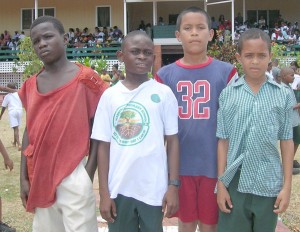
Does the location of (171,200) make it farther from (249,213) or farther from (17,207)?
(17,207)

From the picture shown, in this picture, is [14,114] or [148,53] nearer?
[148,53]

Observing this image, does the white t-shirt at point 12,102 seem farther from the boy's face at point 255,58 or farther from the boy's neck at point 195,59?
the boy's face at point 255,58

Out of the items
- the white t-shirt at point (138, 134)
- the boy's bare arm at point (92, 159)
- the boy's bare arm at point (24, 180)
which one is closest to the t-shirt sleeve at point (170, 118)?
the white t-shirt at point (138, 134)

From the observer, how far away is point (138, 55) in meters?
2.88

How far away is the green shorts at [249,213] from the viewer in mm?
2840

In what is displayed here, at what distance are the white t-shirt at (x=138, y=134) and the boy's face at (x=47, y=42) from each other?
40 cm

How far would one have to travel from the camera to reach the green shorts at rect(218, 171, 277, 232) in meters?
2.84

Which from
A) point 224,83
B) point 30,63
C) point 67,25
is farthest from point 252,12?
point 224,83

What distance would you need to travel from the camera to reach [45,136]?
111 inches

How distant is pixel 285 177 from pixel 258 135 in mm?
297

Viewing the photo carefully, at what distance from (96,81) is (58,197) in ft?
2.38

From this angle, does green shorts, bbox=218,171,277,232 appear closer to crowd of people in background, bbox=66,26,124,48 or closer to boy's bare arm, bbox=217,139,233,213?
boy's bare arm, bbox=217,139,233,213

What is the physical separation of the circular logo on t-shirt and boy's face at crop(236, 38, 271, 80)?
68 centimetres

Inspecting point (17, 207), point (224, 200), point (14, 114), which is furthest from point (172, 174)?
point (14, 114)
